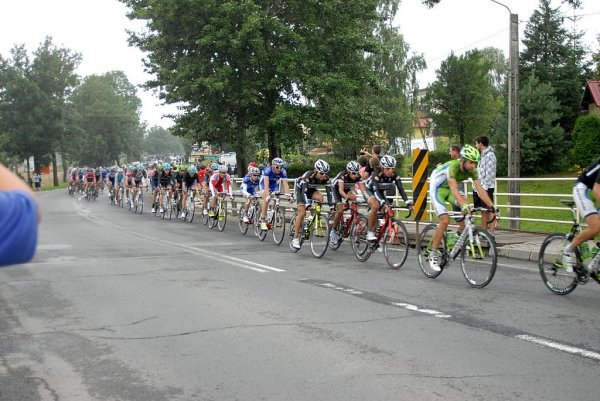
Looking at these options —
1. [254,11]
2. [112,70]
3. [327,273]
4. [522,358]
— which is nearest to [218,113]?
[254,11]

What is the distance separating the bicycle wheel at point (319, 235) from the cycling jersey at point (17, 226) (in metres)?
11.2

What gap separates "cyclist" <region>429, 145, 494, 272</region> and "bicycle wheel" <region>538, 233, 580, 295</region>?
926mm

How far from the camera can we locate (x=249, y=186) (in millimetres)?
18062

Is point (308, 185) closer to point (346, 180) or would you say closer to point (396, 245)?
point (346, 180)

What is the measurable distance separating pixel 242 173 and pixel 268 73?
7534mm

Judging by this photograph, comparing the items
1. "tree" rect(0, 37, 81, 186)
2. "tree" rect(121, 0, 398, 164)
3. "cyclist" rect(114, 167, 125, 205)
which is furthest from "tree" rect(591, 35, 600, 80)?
"tree" rect(0, 37, 81, 186)

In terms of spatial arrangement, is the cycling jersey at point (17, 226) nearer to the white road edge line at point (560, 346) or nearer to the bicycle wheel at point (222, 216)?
the white road edge line at point (560, 346)

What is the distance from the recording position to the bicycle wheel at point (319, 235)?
12892 mm

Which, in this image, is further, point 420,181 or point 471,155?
point 420,181

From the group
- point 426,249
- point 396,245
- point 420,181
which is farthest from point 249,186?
point 426,249

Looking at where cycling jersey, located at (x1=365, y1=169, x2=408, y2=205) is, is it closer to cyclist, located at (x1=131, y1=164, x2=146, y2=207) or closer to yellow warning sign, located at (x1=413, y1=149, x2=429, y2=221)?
yellow warning sign, located at (x1=413, y1=149, x2=429, y2=221)

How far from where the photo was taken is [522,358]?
559 centimetres

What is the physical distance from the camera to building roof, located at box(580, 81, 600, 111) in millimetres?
48969

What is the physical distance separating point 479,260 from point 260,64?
93.3ft
